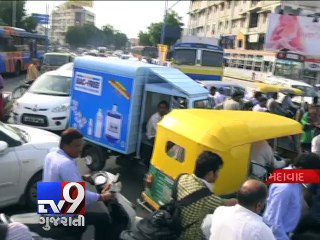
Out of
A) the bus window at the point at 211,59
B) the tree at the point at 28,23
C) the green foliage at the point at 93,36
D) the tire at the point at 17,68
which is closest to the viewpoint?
the bus window at the point at 211,59

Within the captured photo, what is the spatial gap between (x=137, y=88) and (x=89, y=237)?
9.69ft

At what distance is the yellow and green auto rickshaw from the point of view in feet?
16.3

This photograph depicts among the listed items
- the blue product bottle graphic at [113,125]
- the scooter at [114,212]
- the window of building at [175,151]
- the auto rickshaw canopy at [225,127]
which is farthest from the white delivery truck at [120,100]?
the scooter at [114,212]

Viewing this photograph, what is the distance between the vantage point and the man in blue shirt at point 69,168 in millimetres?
3875

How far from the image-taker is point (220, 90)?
49.5 ft

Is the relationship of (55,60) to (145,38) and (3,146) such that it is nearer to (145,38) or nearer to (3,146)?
(3,146)

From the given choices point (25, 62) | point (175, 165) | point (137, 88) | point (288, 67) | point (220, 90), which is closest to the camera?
point (175, 165)

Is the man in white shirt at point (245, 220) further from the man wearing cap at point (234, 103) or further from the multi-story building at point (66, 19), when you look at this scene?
the multi-story building at point (66, 19)

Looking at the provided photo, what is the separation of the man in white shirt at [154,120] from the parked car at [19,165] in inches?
75.2

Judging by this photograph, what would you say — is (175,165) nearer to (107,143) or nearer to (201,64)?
(107,143)

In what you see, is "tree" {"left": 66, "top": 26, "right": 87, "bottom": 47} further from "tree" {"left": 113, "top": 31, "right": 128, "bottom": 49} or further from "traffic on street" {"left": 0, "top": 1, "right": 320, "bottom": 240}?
"traffic on street" {"left": 0, "top": 1, "right": 320, "bottom": 240}

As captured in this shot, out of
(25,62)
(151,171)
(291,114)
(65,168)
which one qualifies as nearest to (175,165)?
(151,171)

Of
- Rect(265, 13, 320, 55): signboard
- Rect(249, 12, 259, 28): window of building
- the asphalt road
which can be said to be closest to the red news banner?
the asphalt road

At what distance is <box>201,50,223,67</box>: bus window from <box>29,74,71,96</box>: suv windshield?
1108 cm
